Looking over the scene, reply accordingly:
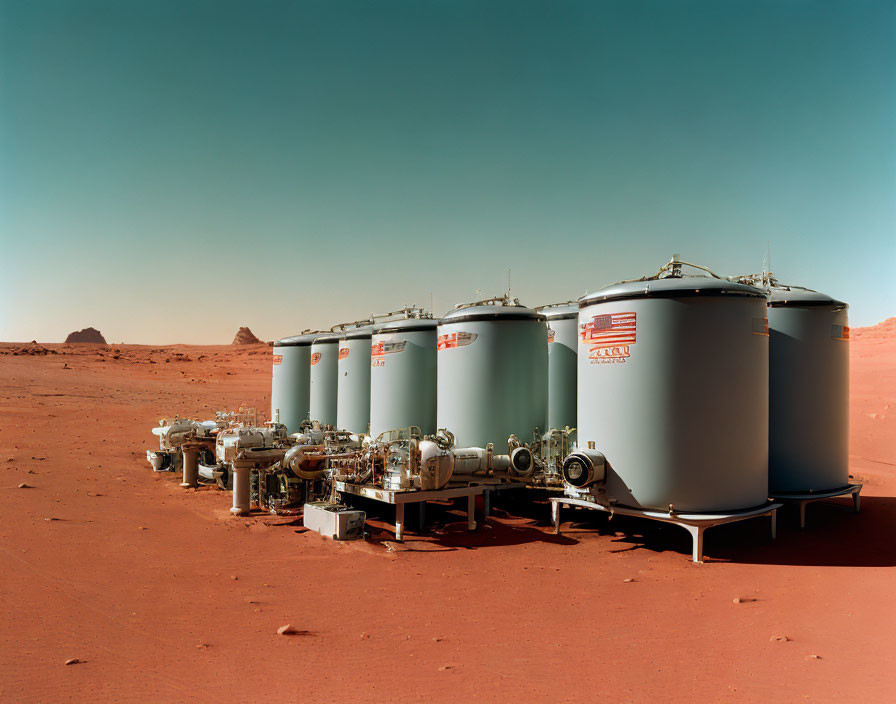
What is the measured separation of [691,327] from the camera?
10.8 m

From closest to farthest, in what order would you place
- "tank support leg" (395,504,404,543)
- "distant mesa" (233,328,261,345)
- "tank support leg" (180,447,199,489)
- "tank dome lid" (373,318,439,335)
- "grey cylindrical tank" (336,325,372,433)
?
"tank support leg" (395,504,404,543) < "tank dome lid" (373,318,439,335) < "tank support leg" (180,447,199,489) < "grey cylindrical tank" (336,325,372,433) < "distant mesa" (233,328,261,345)

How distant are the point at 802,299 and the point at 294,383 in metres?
17.2

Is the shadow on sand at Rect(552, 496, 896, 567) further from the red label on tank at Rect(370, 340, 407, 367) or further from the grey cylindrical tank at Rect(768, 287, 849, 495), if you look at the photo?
the red label on tank at Rect(370, 340, 407, 367)

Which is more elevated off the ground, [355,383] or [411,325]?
[411,325]

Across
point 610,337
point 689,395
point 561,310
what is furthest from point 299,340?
point 689,395

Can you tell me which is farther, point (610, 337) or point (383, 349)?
point (383, 349)

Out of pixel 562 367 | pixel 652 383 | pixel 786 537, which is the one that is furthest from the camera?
pixel 562 367

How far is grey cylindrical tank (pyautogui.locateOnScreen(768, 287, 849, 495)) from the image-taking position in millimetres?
13320

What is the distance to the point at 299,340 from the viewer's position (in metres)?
23.2

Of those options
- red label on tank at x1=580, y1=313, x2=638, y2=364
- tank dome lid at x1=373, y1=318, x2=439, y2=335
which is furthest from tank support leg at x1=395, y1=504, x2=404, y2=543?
tank dome lid at x1=373, y1=318, x2=439, y2=335

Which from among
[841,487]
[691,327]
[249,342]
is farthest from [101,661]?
[249,342]

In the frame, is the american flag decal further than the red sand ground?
Yes

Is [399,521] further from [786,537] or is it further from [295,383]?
[295,383]

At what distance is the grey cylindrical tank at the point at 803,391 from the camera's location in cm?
1332
